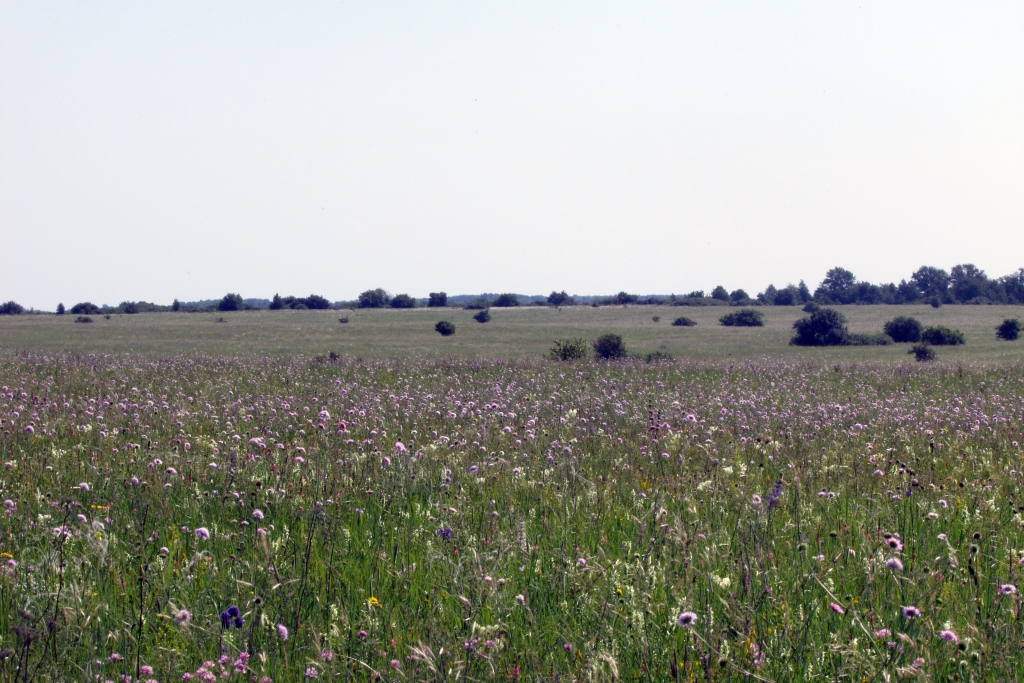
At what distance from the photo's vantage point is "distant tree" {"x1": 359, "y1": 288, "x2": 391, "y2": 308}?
80.6 metres

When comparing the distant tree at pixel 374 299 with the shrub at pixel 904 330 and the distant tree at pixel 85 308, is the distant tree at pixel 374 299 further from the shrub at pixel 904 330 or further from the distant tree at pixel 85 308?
the shrub at pixel 904 330

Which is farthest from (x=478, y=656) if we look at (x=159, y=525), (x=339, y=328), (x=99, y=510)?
(x=339, y=328)

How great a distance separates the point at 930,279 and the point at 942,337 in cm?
9735

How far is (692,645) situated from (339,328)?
44.3 metres

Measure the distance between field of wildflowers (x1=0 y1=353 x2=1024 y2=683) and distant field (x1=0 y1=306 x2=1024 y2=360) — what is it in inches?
728

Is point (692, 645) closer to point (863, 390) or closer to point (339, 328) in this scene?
point (863, 390)

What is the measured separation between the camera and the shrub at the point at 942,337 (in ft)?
118

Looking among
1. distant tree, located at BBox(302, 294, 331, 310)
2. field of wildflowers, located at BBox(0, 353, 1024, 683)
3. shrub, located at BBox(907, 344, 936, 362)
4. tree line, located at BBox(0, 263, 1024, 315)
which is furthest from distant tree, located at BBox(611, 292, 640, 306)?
field of wildflowers, located at BBox(0, 353, 1024, 683)

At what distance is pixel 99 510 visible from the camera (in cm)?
430

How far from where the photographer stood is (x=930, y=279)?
397ft

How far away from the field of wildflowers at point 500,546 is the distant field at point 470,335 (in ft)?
60.7

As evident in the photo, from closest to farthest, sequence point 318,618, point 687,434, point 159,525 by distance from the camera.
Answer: point 318,618
point 159,525
point 687,434

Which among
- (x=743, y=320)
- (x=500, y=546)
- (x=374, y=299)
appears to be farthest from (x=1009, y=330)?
(x=374, y=299)

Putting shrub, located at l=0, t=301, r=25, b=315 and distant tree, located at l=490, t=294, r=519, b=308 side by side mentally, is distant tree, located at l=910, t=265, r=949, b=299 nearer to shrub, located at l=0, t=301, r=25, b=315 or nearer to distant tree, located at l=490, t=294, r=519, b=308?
distant tree, located at l=490, t=294, r=519, b=308
